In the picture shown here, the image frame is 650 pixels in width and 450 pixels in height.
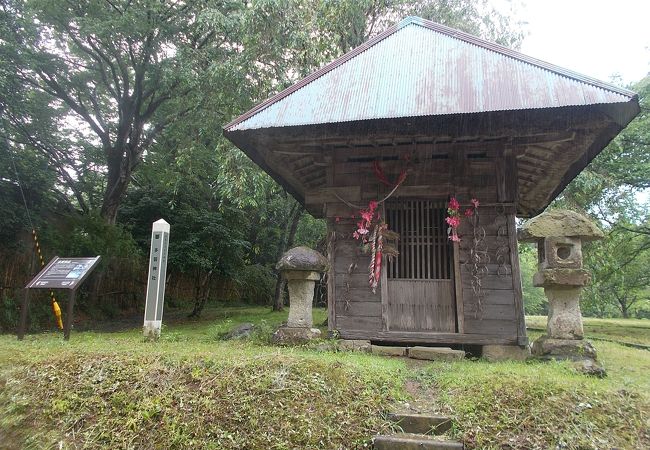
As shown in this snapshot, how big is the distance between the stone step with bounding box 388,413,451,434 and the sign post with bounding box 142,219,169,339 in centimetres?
464

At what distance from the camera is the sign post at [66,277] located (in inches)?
264

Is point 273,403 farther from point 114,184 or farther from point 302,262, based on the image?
point 114,184

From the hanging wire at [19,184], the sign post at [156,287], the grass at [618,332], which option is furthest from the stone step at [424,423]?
the hanging wire at [19,184]

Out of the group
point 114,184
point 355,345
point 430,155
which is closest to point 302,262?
point 355,345

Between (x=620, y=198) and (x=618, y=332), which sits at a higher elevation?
(x=620, y=198)

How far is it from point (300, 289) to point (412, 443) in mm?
3633

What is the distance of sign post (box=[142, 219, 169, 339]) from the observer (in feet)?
22.4

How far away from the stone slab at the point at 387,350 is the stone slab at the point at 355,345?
0.09 metres

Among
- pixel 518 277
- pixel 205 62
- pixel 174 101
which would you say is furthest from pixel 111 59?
pixel 518 277

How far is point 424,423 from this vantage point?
12.5ft

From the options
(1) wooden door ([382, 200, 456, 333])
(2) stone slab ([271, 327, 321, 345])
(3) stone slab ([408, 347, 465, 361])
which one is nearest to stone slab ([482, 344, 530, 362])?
(3) stone slab ([408, 347, 465, 361])

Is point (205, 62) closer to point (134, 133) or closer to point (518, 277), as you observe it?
point (134, 133)

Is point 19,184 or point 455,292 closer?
point 455,292

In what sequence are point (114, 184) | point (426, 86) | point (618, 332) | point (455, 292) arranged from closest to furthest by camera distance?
point (426, 86)
point (455, 292)
point (618, 332)
point (114, 184)
